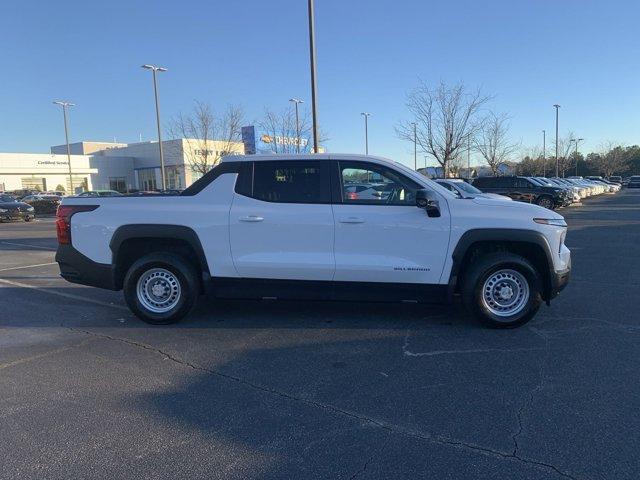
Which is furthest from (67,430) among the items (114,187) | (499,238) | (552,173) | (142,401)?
(552,173)

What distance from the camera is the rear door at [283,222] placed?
18.2 feet

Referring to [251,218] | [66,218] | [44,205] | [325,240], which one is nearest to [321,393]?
[325,240]

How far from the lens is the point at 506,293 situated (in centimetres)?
561

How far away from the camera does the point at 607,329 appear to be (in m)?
5.57

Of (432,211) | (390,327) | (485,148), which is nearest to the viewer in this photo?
(432,211)

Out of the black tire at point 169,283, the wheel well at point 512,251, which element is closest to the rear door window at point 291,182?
the black tire at point 169,283

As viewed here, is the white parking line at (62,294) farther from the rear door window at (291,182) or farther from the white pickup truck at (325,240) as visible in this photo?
the rear door window at (291,182)

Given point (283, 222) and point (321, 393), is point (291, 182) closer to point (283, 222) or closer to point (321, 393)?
point (283, 222)

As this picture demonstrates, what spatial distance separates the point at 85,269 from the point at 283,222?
2.44m

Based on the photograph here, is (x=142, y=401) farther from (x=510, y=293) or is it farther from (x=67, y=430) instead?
(x=510, y=293)

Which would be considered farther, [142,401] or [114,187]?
[114,187]

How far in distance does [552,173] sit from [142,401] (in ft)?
Result: 279

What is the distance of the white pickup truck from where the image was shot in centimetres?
545

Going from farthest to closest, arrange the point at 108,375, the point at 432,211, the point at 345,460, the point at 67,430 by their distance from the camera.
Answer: the point at 432,211
the point at 108,375
the point at 67,430
the point at 345,460
